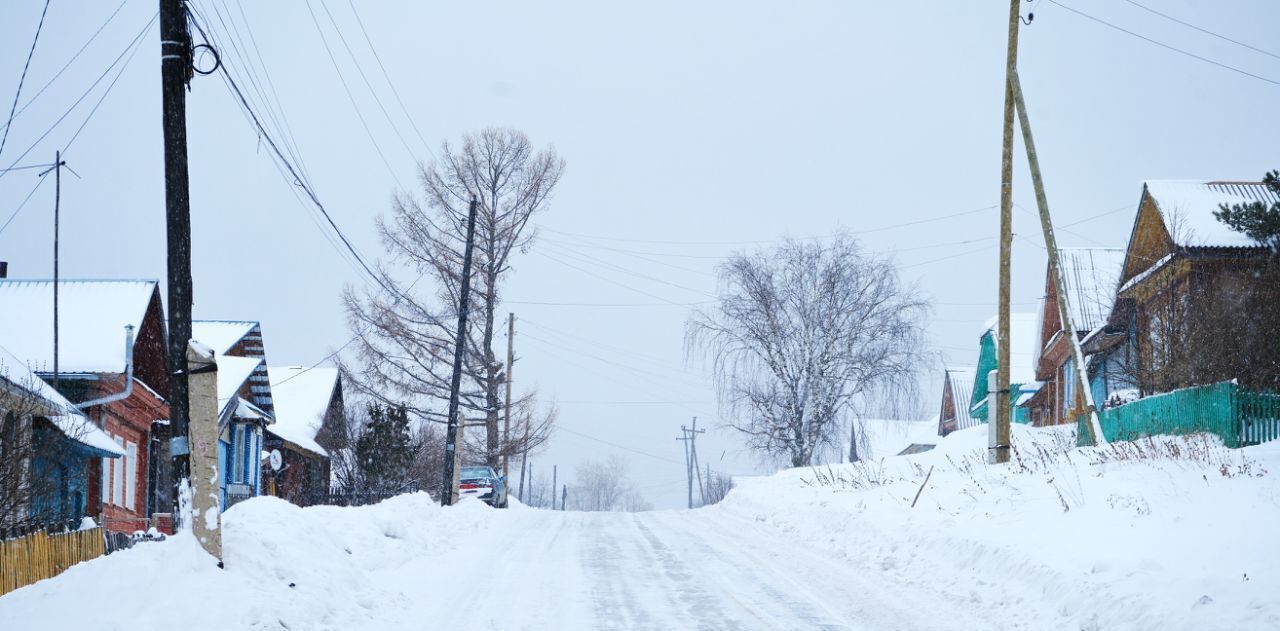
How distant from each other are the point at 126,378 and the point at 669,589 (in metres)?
20.5

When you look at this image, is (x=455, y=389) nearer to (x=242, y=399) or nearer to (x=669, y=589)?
(x=242, y=399)

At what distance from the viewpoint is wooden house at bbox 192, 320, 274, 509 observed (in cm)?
3795

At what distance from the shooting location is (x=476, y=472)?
42.1m

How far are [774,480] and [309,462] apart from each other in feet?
87.4

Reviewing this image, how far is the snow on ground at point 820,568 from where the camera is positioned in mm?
9445

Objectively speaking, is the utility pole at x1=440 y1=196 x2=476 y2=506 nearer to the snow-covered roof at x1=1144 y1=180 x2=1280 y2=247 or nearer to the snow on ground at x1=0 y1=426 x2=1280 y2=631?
the snow on ground at x1=0 y1=426 x2=1280 y2=631

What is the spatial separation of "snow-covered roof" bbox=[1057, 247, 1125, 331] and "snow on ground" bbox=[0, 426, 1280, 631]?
54.3 feet

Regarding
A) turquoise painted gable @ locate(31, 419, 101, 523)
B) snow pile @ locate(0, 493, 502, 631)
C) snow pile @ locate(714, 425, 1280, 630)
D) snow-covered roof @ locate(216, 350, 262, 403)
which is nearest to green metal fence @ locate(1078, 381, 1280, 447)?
snow pile @ locate(714, 425, 1280, 630)

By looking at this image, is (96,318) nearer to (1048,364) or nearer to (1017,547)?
(1017,547)

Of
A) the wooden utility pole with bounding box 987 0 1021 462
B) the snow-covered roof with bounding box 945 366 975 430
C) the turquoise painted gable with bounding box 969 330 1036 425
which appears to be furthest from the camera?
the snow-covered roof with bounding box 945 366 975 430

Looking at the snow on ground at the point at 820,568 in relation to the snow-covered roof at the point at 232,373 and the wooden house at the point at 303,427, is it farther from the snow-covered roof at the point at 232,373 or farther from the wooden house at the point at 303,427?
the wooden house at the point at 303,427

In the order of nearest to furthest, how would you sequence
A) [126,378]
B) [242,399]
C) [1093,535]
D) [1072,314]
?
[1093,535] < [126,378] < [1072,314] < [242,399]

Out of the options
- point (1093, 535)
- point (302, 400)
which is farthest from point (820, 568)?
point (302, 400)

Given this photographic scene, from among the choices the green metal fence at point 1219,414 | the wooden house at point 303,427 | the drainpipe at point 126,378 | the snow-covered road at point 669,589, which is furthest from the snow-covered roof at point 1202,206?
the wooden house at point 303,427
